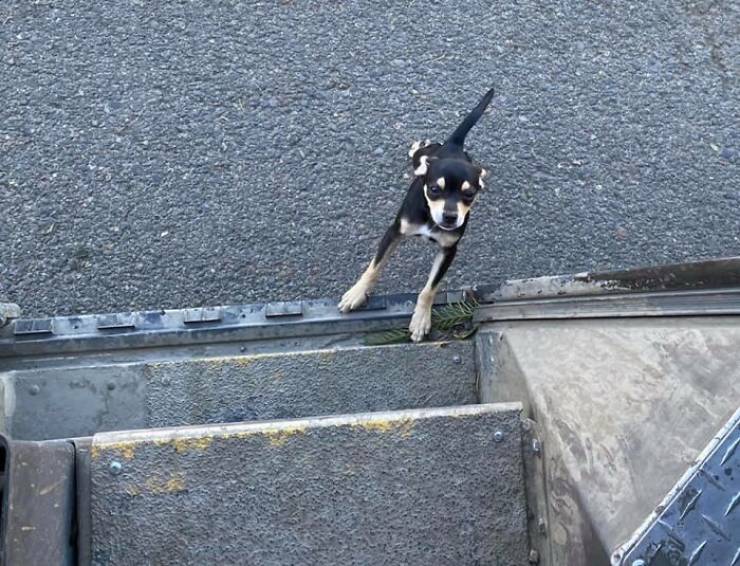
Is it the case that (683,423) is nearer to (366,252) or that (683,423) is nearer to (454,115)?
(366,252)

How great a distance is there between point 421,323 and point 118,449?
1.43m

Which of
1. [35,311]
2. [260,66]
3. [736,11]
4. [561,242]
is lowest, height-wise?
[35,311]

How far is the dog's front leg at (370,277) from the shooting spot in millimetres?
3014

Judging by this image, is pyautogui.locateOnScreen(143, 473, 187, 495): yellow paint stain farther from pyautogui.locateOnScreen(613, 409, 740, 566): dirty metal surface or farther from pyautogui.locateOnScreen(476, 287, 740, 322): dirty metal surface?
pyautogui.locateOnScreen(476, 287, 740, 322): dirty metal surface

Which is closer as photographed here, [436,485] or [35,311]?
[436,485]

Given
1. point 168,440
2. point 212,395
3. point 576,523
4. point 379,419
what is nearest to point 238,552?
point 168,440

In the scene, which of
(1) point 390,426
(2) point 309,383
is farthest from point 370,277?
(1) point 390,426

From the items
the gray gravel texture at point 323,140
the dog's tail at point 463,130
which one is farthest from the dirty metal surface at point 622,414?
the gray gravel texture at point 323,140

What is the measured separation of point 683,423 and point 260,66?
290cm

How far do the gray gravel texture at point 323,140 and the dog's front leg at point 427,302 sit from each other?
54 centimetres

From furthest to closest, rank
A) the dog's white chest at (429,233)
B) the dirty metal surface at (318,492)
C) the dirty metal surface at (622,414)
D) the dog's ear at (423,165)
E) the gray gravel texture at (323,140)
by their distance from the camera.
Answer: the gray gravel texture at (323,140) → the dog's white chest at (429,233) → the dog's ear at (423,165) → the dirty metal surface at (318,492) → the dirty metal surface at (622,414)

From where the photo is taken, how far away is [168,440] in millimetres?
1786

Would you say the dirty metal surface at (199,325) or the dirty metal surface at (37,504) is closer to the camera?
the dirty metal surface at (37,504)

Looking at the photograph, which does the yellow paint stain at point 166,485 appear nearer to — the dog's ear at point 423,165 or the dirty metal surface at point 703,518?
the dirty metal surface at point 703,518
